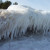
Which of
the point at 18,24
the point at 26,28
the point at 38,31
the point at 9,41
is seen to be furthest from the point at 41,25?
the point at 9,41

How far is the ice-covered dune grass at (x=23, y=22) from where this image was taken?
1636mm

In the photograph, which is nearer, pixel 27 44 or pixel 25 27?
pixel 27 44

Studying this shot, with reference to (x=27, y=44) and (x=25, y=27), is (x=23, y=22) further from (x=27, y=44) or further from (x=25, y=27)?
(x=27, y=44)

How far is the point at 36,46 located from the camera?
1.65 m

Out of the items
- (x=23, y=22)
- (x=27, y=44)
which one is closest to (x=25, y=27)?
(x=23, y=22)

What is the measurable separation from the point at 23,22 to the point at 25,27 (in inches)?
2.9

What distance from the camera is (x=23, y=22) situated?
1.76 metres

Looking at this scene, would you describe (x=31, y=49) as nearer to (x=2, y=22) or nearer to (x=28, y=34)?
(x=28, y=34)

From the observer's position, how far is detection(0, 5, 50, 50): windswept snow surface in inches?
63.8

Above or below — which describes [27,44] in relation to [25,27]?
below

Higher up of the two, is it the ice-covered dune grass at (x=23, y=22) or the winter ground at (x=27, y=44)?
the ice-covered dune grass at (x=23, y=22)

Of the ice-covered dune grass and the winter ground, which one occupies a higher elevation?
the ice-covered dune grass

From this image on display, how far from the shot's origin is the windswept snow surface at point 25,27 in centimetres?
162

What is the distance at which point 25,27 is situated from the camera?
180 centimetres
